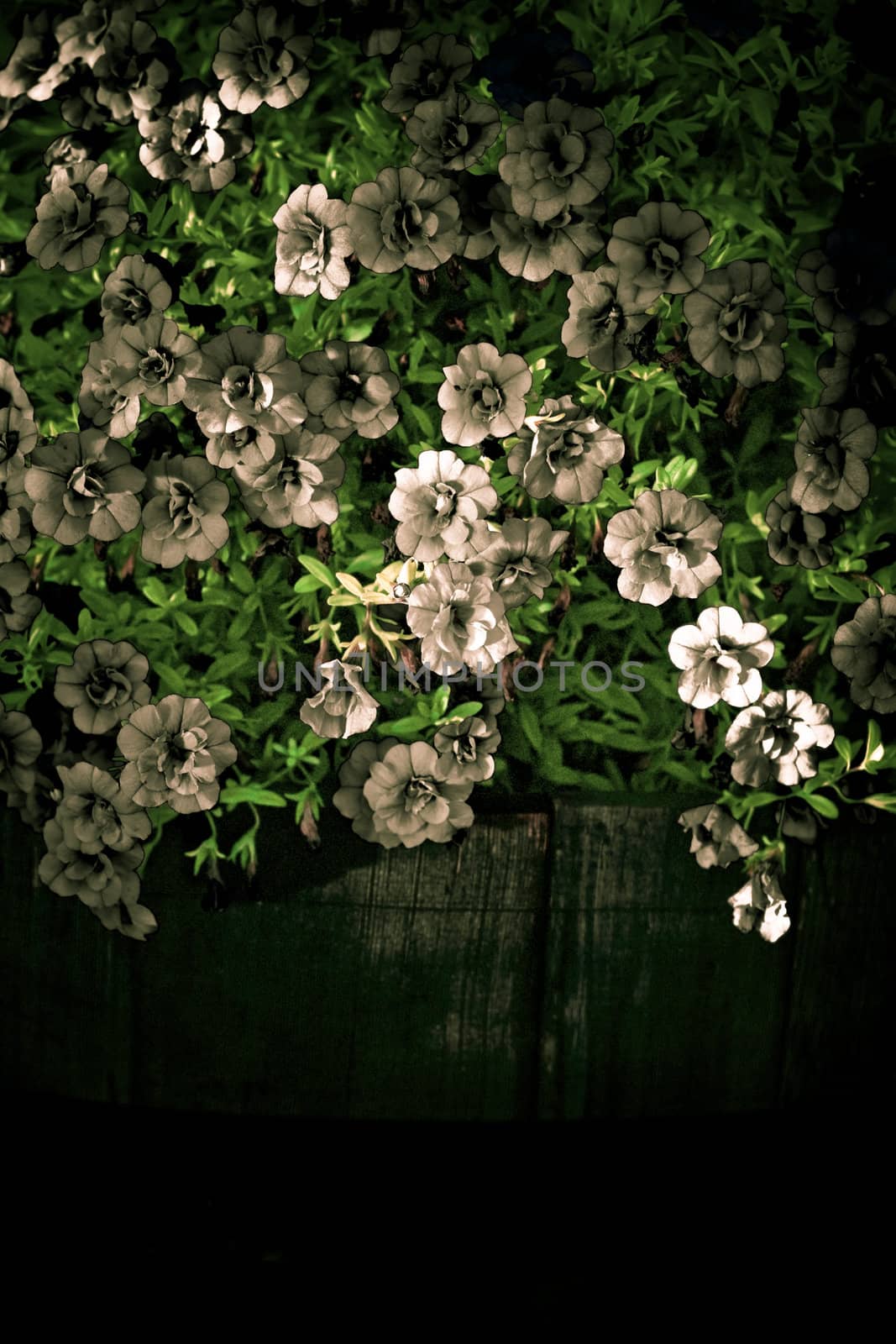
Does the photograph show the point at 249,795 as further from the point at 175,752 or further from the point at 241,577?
the point at 241,577

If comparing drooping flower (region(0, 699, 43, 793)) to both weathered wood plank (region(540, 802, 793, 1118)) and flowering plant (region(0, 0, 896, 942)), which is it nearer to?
flowering plant (region(0, 0, 896, 942))

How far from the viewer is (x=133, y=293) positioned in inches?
62.6

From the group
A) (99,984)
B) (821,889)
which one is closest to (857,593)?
(821,889)

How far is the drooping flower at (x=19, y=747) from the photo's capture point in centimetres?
170

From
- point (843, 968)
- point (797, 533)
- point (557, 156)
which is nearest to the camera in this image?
point (557, 156)

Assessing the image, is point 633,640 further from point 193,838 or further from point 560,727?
point 193,838

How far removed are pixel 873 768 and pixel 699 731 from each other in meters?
0.33

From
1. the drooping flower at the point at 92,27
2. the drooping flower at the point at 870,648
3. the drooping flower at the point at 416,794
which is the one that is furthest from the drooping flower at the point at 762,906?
the drooping flower at the point at 92,27

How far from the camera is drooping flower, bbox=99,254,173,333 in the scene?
5.19 feet

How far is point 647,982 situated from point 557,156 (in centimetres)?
140

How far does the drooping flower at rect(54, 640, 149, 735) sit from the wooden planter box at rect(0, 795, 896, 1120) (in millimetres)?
269

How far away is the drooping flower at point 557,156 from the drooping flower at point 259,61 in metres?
0.37

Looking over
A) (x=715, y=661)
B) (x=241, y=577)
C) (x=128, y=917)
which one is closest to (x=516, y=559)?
(x=715, y=661)

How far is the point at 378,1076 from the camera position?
174 cm
